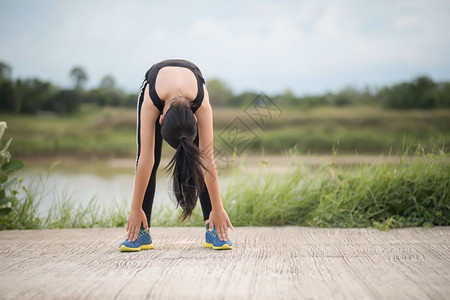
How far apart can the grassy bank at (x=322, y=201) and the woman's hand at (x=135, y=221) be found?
49.6 inches

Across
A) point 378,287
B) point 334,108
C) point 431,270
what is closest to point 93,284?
point 378,287

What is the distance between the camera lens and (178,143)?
226cm

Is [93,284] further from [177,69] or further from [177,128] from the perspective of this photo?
[177,69]

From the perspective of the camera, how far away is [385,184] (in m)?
3.55

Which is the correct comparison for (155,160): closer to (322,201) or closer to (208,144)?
(208,144)

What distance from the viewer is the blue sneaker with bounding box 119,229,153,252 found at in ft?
8.31

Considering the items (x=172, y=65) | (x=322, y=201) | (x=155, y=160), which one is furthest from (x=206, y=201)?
(x=322, y=201)

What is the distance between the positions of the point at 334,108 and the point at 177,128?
25.5 metres

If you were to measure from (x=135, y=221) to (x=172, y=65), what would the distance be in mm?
931

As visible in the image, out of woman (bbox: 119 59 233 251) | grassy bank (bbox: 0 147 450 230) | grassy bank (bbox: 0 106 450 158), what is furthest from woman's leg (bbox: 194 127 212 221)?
grassy bank (bbox: 0 106 450 158)

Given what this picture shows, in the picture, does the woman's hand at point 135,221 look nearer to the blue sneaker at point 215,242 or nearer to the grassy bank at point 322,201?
the blue sneaker at point 215,242

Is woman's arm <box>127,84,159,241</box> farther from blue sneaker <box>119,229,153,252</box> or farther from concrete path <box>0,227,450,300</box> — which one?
concrete path <box>0,227,450,300</box>

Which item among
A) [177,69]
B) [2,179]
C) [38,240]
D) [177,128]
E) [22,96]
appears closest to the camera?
[177,128]

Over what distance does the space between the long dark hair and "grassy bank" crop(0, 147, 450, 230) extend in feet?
4.70
